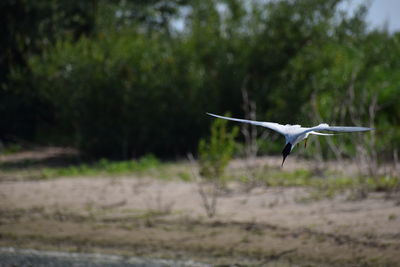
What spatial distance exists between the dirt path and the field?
1cm

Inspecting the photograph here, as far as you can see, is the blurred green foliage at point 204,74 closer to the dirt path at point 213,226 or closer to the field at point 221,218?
the field at point 221,218

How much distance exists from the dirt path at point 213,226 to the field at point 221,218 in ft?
0.04

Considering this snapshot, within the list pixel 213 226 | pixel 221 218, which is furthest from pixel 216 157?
pixel 213 226

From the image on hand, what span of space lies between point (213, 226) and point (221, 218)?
321 millimetres

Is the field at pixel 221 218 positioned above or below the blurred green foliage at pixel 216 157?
below

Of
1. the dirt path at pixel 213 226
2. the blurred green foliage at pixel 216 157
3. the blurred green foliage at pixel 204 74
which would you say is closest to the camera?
the dirt path at pixel 213 226

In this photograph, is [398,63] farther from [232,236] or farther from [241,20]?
[232,236]

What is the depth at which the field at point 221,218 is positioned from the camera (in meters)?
6.60

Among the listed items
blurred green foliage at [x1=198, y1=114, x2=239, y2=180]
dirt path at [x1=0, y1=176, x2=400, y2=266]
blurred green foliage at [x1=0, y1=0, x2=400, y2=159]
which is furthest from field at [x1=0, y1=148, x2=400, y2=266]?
blurred green foliage at [x1=0, y1=0, x2=400, y2=159]

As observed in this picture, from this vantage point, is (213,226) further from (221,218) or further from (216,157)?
(216,157)

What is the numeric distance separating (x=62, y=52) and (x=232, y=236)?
313 inches

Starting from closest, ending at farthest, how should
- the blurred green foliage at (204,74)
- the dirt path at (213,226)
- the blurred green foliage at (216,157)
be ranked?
the dirt path at (213,226) < the blurred green foliage at (216,157) < the blurred green foliage at (204,74)

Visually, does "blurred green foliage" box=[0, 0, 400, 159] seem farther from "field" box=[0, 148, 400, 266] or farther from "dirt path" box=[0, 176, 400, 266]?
"dirt path" box=[0, 176, 400, 266]

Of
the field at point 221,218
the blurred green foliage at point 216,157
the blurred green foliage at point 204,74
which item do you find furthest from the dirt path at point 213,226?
the blurred green foliage at point 204,74
